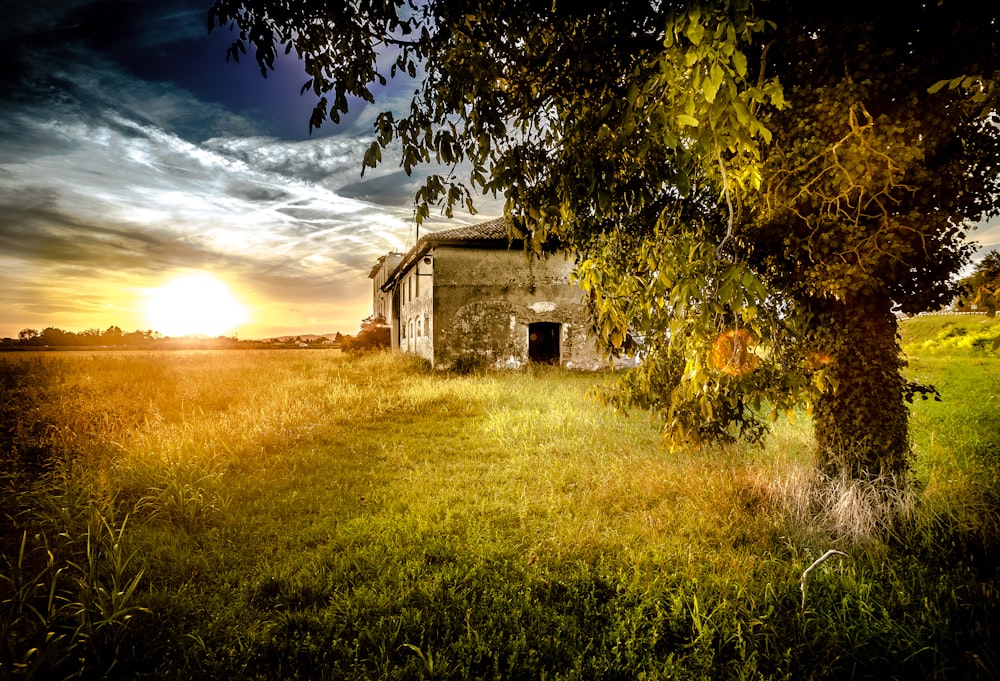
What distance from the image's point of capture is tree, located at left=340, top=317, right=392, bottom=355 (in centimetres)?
2766

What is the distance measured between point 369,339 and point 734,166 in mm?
26983

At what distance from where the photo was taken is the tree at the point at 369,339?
2766 centimetres

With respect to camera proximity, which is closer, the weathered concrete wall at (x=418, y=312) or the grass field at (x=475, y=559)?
the grass field at (x=475, y=559)

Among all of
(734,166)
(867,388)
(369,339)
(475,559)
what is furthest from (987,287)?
(369,339)

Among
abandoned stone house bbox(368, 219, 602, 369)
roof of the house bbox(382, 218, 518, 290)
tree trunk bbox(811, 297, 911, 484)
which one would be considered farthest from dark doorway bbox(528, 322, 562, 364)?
tree trunk bbox(811, 297, 911, 484)

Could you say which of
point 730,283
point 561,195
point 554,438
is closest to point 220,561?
point 561,195

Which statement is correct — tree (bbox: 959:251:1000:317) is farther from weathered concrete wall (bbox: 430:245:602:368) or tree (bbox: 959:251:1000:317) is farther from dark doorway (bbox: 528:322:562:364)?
dark doorway (bbox: 528:322:562:364)

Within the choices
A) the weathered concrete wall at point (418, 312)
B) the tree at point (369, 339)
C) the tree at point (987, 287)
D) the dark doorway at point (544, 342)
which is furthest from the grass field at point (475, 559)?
the tree at point (369, 339)

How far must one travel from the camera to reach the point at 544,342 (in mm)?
20547

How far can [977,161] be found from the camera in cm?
371

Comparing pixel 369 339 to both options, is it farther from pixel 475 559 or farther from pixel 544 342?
pixel 475 559

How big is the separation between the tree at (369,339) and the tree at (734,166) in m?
24.6

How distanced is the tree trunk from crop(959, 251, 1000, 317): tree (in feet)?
2.36

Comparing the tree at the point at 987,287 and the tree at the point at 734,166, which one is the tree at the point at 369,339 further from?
the tree at the point at 987,287
